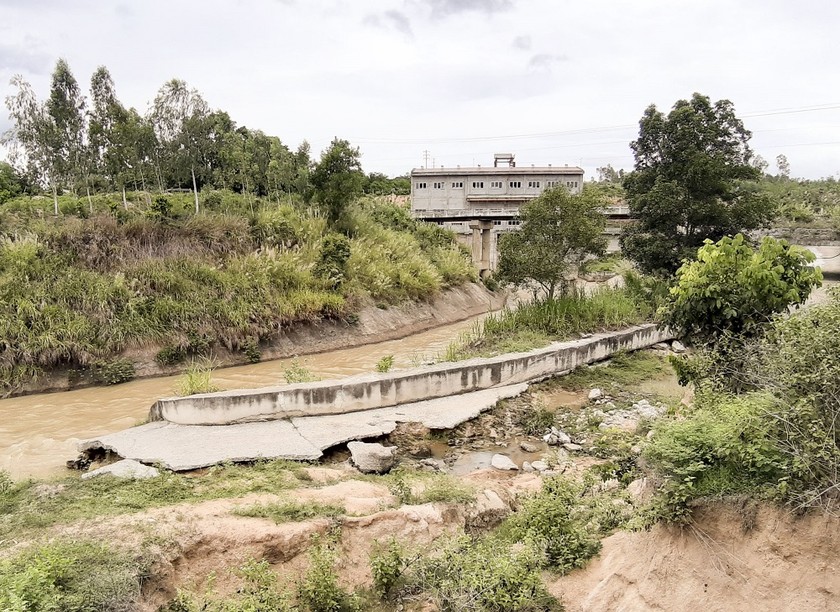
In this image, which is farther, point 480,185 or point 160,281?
point 480,185

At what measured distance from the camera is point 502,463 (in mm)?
7922

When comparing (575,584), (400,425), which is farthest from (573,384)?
(575,584)

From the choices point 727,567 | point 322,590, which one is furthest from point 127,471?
point 727,567

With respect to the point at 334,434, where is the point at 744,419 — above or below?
above

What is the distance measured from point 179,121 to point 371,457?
17.0 meters

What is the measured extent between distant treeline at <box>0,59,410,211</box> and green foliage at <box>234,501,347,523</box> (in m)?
15.8

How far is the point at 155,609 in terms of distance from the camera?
425cm

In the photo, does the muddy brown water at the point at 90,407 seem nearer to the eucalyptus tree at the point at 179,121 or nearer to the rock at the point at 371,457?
the rock at the point at 371,457

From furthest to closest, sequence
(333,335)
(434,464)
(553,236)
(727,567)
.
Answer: (333,335), (553,236), (434,464), (727,567)

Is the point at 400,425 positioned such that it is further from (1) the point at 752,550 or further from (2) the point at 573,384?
(1) the point at 752,550

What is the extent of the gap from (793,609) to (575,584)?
A: 4.84 feet

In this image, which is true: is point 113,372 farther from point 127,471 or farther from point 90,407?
point 127,471

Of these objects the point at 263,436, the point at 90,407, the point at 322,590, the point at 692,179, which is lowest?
the point at 90,407

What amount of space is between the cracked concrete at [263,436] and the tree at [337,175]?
12211mm
